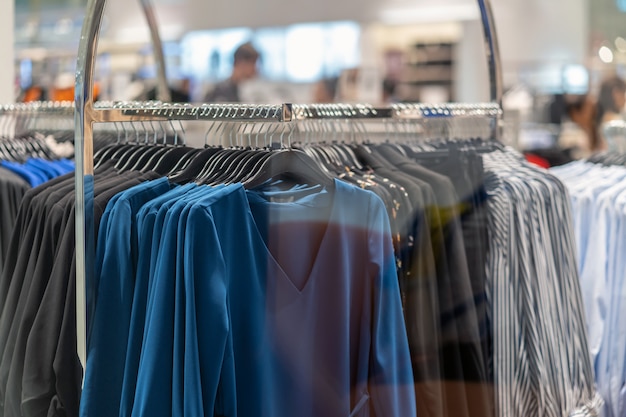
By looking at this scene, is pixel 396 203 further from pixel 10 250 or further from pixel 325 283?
pixel 10 250

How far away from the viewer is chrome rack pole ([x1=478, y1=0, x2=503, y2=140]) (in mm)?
2094

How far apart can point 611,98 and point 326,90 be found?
10.0ft

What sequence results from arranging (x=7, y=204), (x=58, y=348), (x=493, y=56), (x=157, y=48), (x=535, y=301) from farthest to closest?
1. (x=157, y=48)
2. (x=493, y=56)
3. (x=535, y=301)
4. (x=7, y=204)
5. (x=58, y=348)

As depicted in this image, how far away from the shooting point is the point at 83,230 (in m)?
1.36

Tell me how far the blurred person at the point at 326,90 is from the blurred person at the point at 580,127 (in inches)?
95.2

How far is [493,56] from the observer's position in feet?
6.98

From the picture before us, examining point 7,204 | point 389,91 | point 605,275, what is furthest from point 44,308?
point 389,91

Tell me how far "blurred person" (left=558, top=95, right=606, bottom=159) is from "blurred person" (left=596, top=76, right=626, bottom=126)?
6 centimetres

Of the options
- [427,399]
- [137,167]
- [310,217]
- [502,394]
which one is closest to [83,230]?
[137,167]

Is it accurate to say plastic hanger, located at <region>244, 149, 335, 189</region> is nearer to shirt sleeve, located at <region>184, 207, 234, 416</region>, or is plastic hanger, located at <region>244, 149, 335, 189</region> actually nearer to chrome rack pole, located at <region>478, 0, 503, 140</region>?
shirt sleeve, located at <region>184, 207, 234, 416</region>

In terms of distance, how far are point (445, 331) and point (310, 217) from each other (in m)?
0.39

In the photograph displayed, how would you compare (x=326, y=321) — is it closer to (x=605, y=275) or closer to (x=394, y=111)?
(x=394, y=111)

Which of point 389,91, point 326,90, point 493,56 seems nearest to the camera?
point 493,56

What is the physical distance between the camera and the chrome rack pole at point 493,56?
2.09 meters
